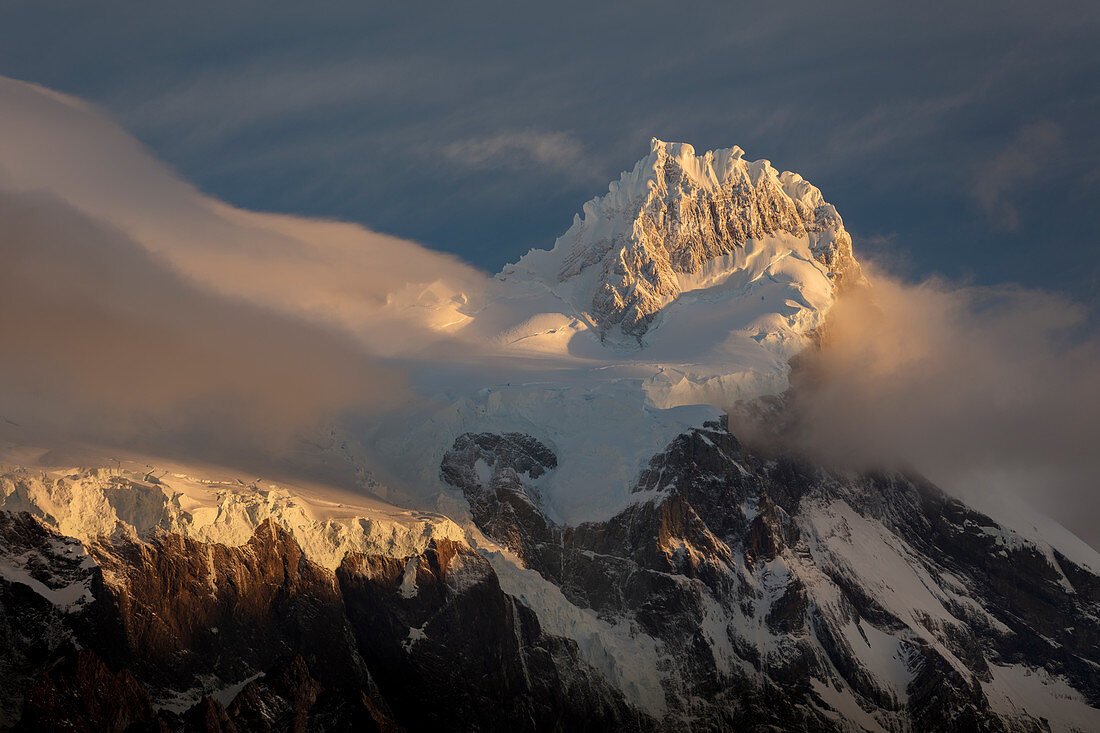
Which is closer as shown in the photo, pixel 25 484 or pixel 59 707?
pixel 59 707

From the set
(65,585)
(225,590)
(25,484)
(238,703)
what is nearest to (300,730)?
(238,703)

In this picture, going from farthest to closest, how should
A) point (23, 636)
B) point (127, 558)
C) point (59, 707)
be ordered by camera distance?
point (127, 558) → point (23, 636) → point (59, 707)

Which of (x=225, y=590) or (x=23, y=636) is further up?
(x=225, y=590)

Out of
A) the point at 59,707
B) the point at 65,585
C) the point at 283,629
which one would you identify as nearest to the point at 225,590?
the point at 283,629

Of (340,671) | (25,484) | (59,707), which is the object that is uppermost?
(25,484)

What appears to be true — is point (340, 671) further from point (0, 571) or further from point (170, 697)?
point (0, 571)

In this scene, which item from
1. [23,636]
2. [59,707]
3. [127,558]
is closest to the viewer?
[59,707]

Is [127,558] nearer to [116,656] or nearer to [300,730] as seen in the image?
[116,656]

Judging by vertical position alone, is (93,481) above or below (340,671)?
above

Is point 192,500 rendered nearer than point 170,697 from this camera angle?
No
